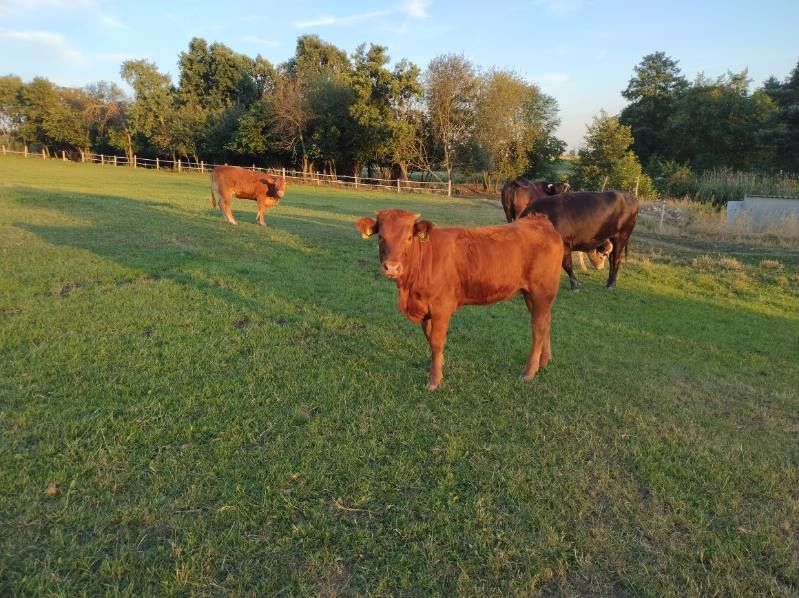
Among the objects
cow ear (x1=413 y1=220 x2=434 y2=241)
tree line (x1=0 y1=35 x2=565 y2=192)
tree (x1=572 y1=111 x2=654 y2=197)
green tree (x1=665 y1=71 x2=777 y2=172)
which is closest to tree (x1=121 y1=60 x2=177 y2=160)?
tree line (x1=0 y1=35 x2=565 y2=192)

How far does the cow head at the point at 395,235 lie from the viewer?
4.12m

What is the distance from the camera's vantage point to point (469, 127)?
41.4m

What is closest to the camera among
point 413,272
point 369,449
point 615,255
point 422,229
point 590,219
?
point 369,449

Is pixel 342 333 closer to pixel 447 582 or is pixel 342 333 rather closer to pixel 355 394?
pixel 355 394

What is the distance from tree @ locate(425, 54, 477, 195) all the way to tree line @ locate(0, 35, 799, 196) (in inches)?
3.5

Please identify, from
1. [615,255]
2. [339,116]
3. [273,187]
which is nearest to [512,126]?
[339,116]

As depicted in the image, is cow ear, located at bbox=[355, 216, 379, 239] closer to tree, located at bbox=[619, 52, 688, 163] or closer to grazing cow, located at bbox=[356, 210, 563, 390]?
grazing cow, located at bbox=[356, 210, 563, 390]

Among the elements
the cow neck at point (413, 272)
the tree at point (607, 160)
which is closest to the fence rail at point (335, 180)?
the tree at point (607, 160)

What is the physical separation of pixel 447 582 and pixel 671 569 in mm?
1247

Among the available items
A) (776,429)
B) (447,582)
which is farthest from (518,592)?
(776,429)

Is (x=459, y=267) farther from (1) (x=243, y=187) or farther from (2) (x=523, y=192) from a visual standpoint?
(1) (x=243, y=187)

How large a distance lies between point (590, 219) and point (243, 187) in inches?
397

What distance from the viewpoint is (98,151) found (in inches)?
2446

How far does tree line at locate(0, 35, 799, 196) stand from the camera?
109 ft
